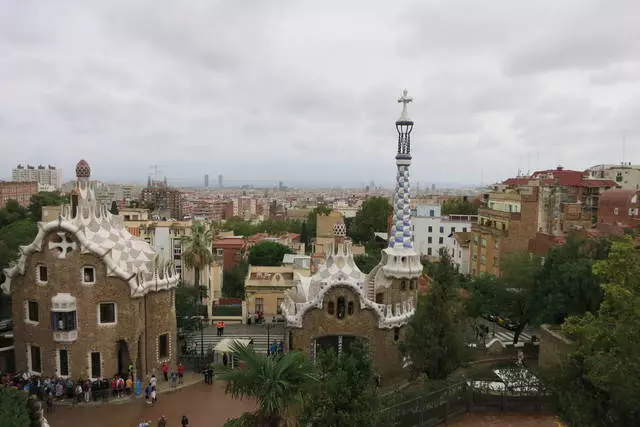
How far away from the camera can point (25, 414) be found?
44.4 ft

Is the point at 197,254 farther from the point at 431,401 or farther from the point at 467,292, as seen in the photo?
the point at 431,401

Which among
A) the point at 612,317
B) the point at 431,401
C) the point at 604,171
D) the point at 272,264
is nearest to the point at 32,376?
the point at 431,401

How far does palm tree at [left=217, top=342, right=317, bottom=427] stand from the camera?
469 inches

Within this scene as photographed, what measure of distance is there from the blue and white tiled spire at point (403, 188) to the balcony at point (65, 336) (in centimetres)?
1572

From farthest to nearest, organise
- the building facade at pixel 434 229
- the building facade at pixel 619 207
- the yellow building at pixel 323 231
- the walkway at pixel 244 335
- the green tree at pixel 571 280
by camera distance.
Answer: the building facade at pixel 434 229, the yellow building at pixel 323 231, the building facade at pixel 619 207, the walkway at pixel 244 335, the green tree at pixel 571 280

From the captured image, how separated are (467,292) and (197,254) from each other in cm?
1778

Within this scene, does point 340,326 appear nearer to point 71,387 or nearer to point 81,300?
point 81,300

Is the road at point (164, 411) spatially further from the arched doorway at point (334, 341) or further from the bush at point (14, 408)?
the bush at point (14, 408)

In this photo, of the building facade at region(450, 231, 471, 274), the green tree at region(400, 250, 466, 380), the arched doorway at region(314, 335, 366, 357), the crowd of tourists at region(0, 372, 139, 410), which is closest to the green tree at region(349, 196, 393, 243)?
the building facade at region(450, 231, 471, 274)

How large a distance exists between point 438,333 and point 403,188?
32.5 ft

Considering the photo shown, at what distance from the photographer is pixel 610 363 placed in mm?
12195

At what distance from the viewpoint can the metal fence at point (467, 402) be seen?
16672mm

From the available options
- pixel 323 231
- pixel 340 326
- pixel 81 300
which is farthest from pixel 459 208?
pixel 81 300

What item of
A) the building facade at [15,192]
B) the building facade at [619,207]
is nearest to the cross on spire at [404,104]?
the building facade at [619,207]
